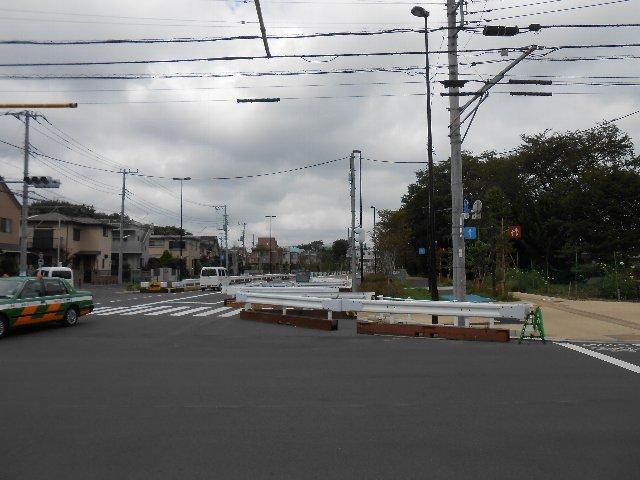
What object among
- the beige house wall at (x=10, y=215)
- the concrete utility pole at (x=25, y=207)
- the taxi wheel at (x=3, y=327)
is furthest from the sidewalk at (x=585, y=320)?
the beige house wall at (x=10, y=215)

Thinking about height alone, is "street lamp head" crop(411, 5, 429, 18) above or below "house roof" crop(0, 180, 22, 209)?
above

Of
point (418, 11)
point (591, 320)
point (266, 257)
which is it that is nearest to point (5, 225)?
point (418, 11)

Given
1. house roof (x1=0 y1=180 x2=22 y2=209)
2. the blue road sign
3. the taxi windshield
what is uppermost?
house roof (x1=0 y1=180 x2=22 y2=209)

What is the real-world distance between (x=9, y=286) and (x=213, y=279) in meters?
34.3

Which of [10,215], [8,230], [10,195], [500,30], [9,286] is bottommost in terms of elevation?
[9,286]

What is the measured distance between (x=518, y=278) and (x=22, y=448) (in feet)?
112

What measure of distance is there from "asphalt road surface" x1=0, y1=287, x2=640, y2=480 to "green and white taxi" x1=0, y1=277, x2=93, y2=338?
1972mm

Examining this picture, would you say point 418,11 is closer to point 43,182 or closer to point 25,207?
point 43,182

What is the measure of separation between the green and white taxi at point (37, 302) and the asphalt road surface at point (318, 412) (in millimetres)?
1972

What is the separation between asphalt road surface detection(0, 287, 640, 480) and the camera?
17.9 ft

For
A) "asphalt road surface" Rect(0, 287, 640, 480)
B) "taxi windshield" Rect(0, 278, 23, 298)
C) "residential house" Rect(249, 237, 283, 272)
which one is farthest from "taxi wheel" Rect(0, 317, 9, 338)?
"residential house" Rect(249, 237, 283, 272)

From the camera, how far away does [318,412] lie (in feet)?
24.2

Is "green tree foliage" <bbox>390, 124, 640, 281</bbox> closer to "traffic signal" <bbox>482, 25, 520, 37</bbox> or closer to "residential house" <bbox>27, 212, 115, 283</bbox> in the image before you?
"traffic signal" <bbox>482, 25, 520, 37</bbox>

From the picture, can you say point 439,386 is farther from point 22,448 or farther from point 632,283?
point 632,283
